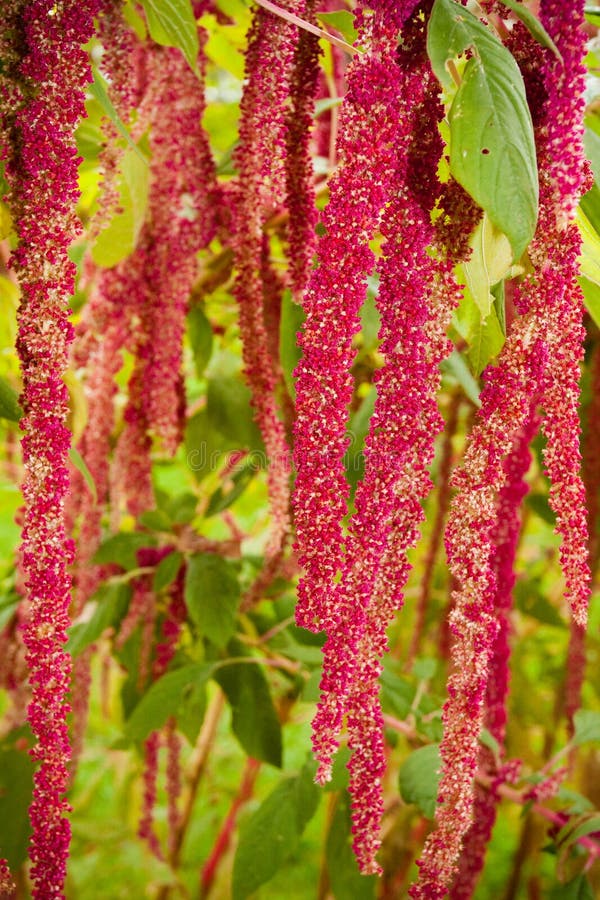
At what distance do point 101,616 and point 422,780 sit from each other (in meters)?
0.47

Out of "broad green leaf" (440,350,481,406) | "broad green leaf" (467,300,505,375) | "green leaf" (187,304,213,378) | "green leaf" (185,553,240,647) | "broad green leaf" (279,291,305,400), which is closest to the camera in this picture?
"broad green leaf" (467,300,505,375)

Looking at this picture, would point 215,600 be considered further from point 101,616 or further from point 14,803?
point 14,803

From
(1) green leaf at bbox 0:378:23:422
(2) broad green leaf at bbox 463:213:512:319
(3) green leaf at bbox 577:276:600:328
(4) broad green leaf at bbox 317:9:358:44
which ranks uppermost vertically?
(4) broad green leaf at bbox 317:9:358:44

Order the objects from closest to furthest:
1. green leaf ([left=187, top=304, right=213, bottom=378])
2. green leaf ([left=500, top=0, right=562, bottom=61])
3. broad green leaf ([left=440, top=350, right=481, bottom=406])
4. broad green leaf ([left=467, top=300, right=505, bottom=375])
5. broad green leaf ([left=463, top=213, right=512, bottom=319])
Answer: green leaf ([left=500, top=0, right=562, bottom=61]) → broad green leaf ([left=463, top=213, right=512, bottom=319]) → broad green leaf ([left=467, top=300, right=505, bottom=375]) → broad green leaf ([left=440, top=350, right=481, bottom=406]) → green leaf ([left=187, top=304, right=213, bottom=378])

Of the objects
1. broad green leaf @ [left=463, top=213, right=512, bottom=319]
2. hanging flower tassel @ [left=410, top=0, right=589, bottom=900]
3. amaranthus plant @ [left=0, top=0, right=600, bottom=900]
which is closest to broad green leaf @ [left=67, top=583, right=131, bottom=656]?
amaranthus plant @ [left=0, top=0, right=600, bottom=900]

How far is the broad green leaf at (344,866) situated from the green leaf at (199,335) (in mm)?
622

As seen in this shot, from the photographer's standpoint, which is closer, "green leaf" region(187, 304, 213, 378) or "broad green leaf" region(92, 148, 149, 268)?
"broad green leaf" region(92, 148, 149, 268)

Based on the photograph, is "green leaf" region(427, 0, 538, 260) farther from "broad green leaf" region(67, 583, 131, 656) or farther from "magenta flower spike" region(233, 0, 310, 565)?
"broad green leaf" region(67, 583, 131, 656)

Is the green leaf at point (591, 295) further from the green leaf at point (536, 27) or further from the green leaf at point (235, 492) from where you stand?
the green leaf at point (235, 492)

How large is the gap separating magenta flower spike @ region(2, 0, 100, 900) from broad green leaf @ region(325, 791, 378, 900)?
0.66 meters

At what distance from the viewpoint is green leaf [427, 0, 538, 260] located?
42 centimetres

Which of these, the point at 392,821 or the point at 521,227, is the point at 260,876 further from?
the point at 521,227

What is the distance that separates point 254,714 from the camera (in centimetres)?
112

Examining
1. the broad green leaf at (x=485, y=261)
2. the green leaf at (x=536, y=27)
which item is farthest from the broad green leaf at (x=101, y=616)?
the green leaf at (x=536, y=27)
